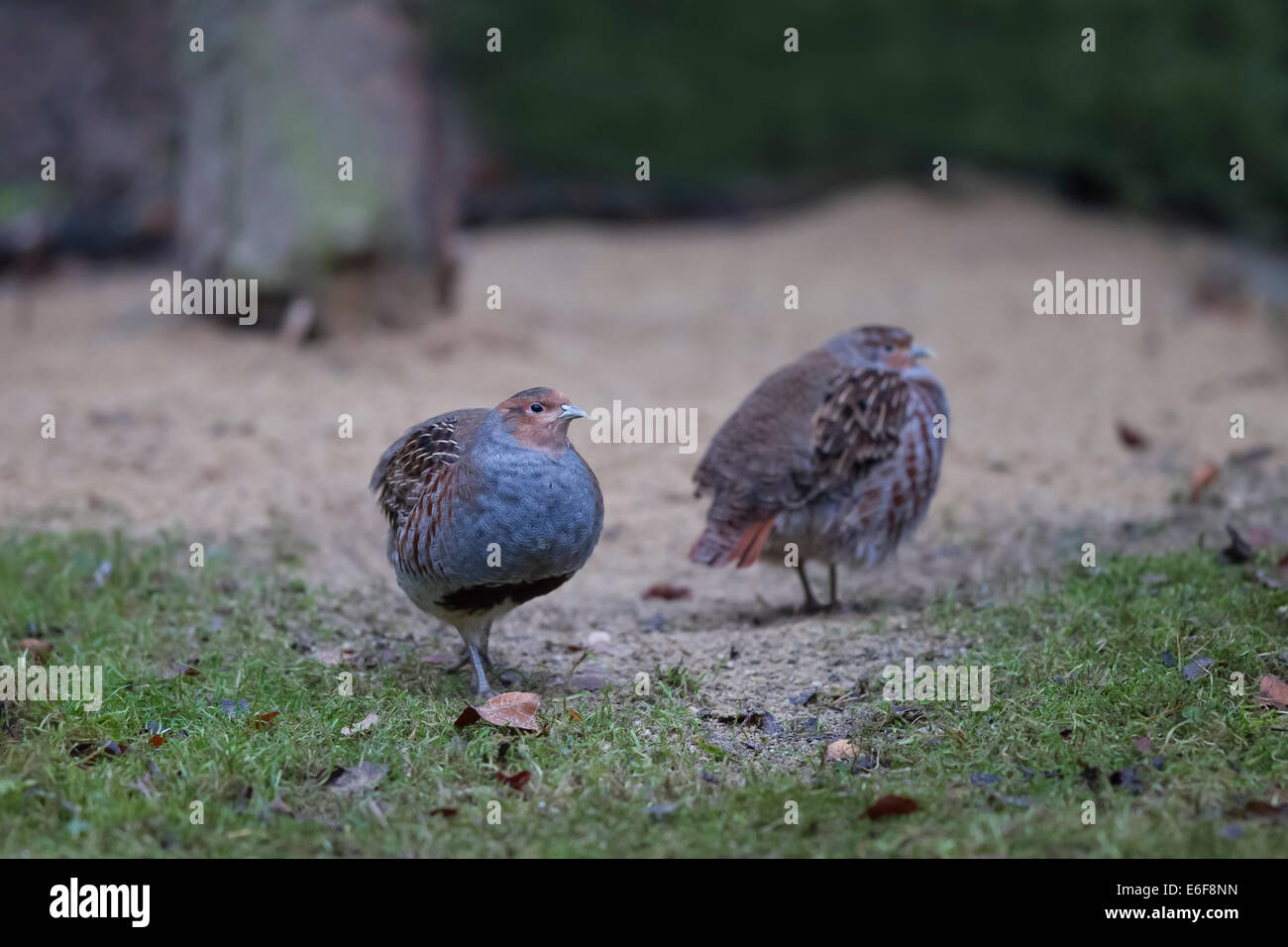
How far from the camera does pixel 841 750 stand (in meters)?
4.18

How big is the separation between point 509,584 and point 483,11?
31.5 feet

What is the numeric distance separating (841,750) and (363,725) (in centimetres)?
153

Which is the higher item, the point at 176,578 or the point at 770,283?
the point at 770,283

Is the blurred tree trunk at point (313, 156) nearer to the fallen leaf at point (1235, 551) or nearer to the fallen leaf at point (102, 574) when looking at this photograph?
the fallen leaf at point (102, 574)

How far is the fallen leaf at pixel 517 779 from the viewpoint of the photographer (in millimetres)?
3947

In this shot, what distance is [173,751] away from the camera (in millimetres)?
4129

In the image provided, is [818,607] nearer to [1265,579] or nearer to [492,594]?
[1265,579]

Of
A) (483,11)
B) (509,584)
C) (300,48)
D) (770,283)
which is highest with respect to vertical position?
(483,11)

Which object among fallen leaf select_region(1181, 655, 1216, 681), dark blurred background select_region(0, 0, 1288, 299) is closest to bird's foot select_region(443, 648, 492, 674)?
fallen leaf select_region(1181, 655, 1216, 681)

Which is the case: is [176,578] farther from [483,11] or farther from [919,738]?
[483,11]

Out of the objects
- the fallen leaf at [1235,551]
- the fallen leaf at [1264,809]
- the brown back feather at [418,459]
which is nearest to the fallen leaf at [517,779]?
the brown back feather at [418,459]

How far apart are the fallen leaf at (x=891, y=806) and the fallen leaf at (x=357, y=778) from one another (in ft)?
4.74

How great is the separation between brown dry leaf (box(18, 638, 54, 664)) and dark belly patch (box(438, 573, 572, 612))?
152cm

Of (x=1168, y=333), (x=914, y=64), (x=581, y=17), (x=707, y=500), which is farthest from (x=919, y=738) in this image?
(x=581, y=17)
